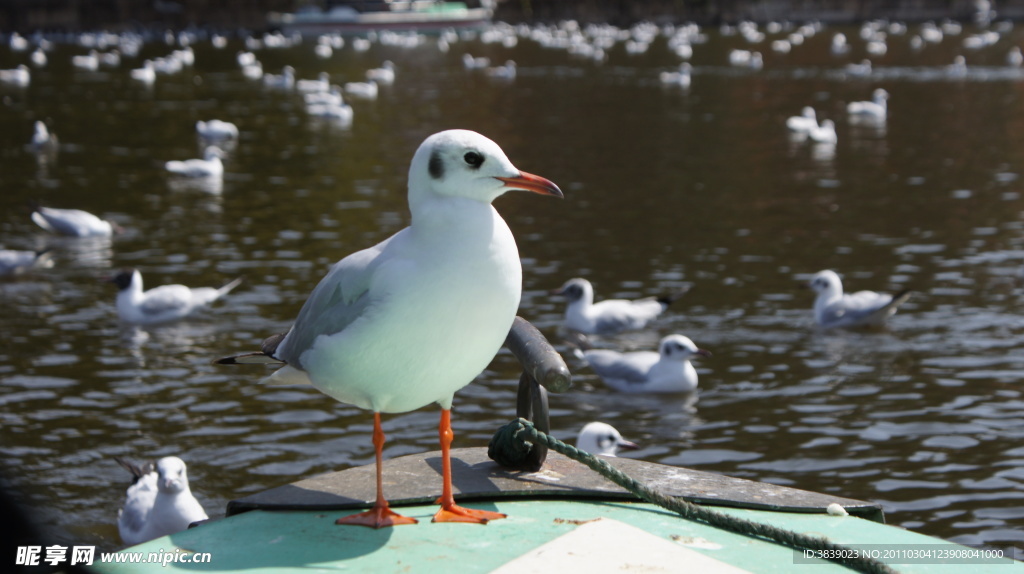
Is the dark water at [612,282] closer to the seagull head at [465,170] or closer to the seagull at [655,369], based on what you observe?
the seagull at [655,369]

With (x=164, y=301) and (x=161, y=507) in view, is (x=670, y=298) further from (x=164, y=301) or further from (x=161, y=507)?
(x=161, y=507)

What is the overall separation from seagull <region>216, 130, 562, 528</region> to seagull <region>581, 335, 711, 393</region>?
5.97 metres

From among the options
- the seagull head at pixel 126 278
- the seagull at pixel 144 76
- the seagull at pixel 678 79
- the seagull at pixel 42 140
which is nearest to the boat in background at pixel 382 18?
the seagull at pixel 144 76

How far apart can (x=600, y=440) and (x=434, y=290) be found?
451 centimetres

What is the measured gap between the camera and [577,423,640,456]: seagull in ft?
25.7

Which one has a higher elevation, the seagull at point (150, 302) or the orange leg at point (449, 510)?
the orange leg at point (449, 510)

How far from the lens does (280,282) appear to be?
42.6 feet

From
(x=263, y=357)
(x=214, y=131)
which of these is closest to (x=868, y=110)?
(x=214, y=131)

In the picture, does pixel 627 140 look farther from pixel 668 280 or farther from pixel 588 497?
pixel 588 497

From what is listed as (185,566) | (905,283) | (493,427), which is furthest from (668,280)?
(185,566)

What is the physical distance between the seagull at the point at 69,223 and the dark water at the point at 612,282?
258 millimetres

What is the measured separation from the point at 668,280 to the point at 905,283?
2629mm

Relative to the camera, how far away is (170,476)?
671 cm

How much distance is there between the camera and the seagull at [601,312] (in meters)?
11.4
